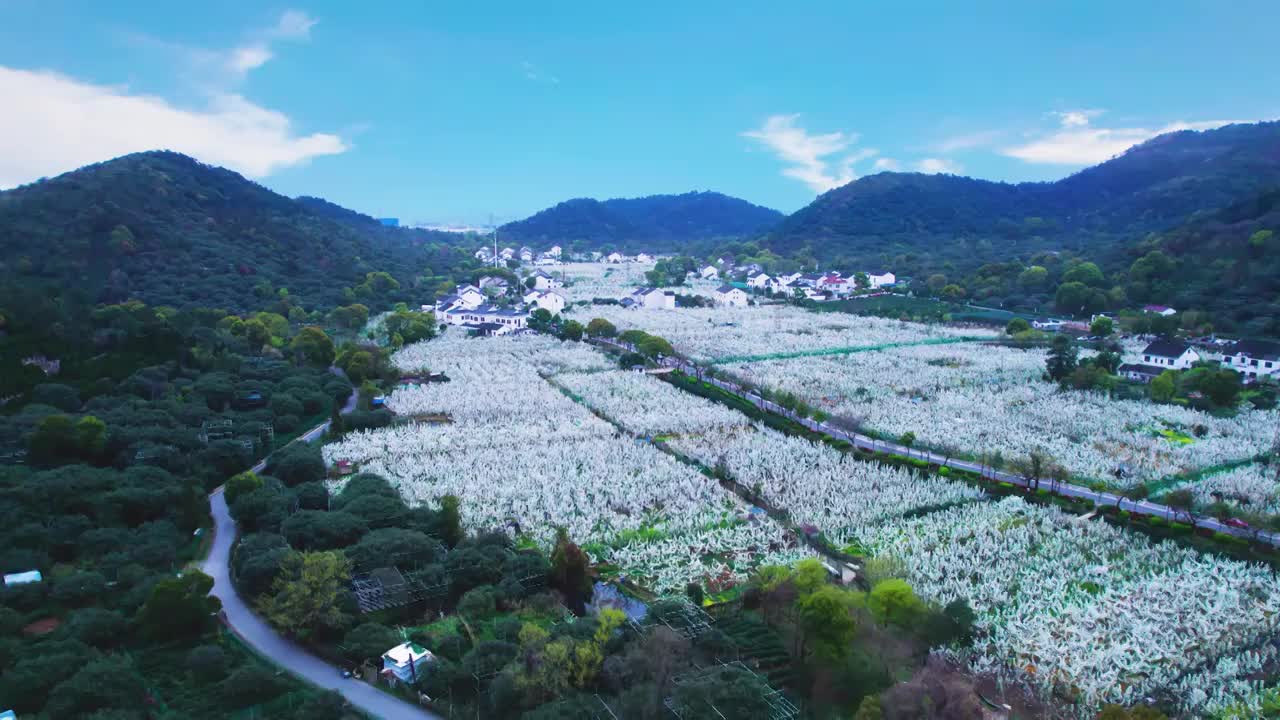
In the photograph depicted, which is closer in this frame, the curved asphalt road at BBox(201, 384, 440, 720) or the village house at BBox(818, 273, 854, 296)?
the curved asphalt road at BBox(201, 384, 440, 720)

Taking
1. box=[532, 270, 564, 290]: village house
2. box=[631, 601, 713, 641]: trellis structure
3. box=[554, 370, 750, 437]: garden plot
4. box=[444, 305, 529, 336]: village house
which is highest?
box=[532, 270, 564, 290]: village house

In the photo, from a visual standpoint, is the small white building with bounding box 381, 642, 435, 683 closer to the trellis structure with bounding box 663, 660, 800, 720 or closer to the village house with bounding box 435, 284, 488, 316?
the trellis structure with bounding box 663, 660, 800, 720

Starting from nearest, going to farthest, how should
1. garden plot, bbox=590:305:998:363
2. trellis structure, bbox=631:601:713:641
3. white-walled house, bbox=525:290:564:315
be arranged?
trellis structure, bbox=631:601:713:641, garden plot, bbox=590:305:998:363, white-walled house, bbox=525:290:564:315

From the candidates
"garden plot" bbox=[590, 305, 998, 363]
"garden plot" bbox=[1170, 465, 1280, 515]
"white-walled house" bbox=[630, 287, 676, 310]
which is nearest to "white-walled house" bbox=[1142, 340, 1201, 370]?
"garden plot" bbox=[590, 305, 998, 363]

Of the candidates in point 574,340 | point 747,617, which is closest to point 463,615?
point 747,617

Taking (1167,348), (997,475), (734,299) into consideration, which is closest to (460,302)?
(734,299)

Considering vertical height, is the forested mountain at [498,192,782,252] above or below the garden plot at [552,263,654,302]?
above
